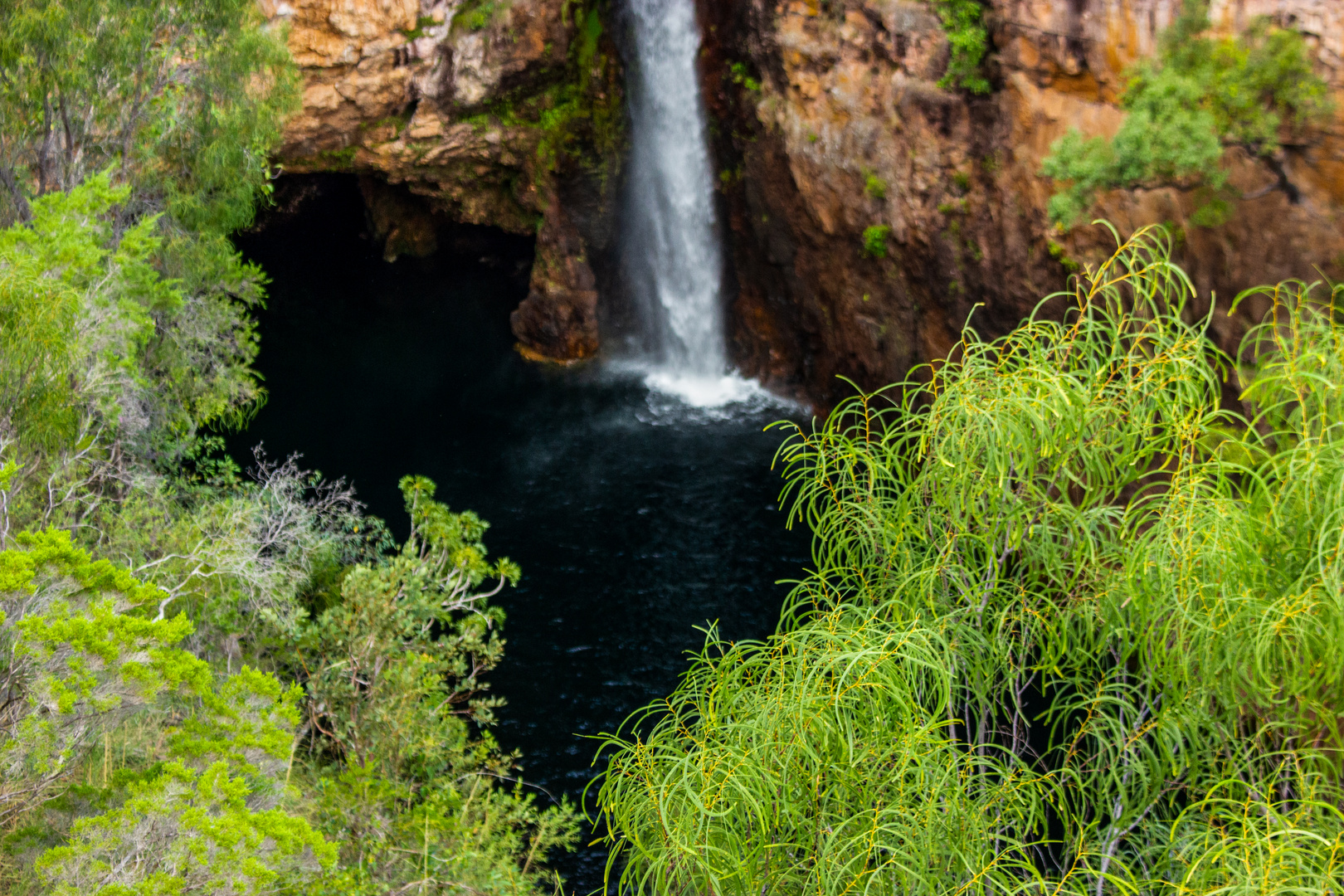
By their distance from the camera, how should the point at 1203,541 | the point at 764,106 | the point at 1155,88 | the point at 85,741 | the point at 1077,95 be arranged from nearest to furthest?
the point at 1203,541 < the point at 85,741 < the point at 1155,88 < the point at 1077,95 < the point at 764,106

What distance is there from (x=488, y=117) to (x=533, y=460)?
10268 mm

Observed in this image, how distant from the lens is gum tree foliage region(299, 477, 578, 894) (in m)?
13.1

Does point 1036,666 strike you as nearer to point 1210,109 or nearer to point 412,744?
point 412,744

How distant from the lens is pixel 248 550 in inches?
539

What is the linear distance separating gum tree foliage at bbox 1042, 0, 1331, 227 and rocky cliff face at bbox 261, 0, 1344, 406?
0.26m

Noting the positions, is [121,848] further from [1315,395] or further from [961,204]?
[961,204]

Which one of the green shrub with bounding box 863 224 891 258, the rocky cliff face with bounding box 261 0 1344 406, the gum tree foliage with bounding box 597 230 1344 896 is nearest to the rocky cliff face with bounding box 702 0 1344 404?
the rocky cliff face with bounding box 261 0 1344 406

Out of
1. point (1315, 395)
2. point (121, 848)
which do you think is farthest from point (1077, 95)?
point (121, 848)

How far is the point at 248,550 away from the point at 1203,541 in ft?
35.3

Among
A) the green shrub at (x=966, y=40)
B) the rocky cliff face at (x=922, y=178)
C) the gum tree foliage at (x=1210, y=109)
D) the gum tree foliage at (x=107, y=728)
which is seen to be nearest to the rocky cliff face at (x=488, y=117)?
the rocky cliff face at (x=922, y=178)

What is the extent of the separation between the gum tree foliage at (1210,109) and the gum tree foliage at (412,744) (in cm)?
1304

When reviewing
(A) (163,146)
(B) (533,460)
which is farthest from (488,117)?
(A) (163,146)

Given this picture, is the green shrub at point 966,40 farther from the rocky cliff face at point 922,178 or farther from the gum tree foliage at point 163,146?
the gum tree foliage at point 163,146

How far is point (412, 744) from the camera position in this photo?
14422 mm
